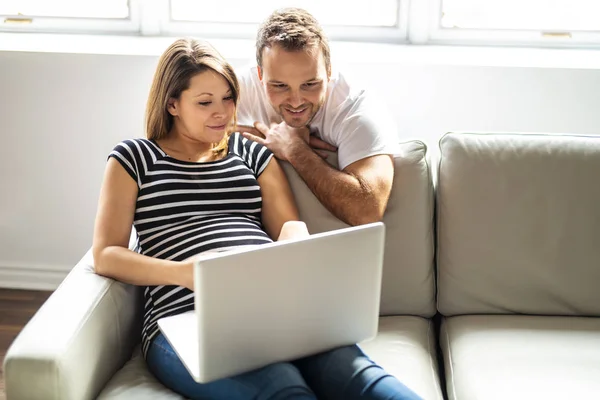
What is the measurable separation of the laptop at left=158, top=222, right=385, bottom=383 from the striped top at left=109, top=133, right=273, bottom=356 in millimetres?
293

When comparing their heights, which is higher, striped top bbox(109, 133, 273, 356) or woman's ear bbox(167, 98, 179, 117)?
woman's ear bbox(167, 98, 179, 117)

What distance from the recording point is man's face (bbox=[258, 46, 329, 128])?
6.32 feet

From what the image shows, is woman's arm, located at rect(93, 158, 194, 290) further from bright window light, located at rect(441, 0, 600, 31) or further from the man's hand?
bright window light, located at rect(441, 0, 600, 31)

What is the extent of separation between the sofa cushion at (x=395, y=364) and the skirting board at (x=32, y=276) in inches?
45.1

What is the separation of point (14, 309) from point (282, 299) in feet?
5.40

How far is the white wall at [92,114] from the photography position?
252 centimetres

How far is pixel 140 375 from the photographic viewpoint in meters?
1.70

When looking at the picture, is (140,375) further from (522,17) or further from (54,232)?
(522,17)

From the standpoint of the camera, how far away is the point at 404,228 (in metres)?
1.98

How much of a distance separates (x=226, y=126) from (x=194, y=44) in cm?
21

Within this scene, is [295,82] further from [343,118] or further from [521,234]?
[521,234]

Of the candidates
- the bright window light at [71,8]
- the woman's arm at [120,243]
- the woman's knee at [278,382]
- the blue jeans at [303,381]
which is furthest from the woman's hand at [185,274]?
the bright window light at [71,8]

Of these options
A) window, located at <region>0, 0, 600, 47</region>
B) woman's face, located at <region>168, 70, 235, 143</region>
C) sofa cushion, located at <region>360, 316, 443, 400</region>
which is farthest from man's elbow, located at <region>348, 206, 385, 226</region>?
window, located at <region>0, 0, 600, 47</region>

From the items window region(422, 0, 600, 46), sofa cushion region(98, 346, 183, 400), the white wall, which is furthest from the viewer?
window region(422, 0, 600, 46)
